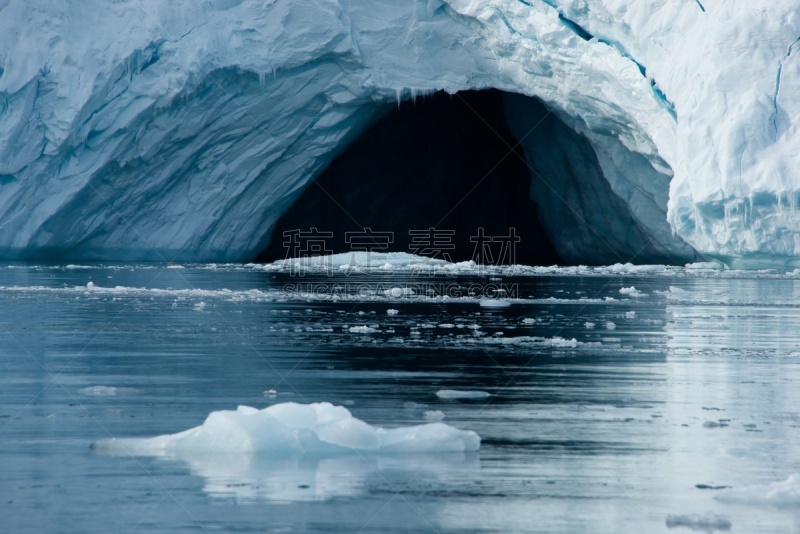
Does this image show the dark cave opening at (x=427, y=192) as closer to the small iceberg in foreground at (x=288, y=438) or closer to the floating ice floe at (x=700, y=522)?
the small iceberg in foreground at (x=288, y=438)

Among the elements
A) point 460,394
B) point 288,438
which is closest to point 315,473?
point 288,438

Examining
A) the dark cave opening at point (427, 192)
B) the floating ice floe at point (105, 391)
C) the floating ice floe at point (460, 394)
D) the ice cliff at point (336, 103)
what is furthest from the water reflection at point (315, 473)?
the dark cave opening at point (427, 192)

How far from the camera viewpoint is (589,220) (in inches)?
908

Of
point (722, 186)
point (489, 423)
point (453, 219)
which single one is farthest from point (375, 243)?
point (489, 423)

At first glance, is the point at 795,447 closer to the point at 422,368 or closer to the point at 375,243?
the point at 422,368

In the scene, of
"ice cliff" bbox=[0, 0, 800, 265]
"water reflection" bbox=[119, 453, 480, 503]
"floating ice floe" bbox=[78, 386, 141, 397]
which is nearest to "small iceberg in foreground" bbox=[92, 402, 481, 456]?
"water reflection" bbox=[119, 453, 480, 503]

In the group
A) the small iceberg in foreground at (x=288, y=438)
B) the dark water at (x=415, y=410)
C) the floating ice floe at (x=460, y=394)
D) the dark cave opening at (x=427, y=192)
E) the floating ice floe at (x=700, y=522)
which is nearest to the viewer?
the floating ice floe at (x=700, y=522)

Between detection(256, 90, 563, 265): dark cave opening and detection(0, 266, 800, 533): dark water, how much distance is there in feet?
51.4

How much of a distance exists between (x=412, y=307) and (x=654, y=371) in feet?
15.8

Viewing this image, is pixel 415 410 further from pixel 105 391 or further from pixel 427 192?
pixel 427 192

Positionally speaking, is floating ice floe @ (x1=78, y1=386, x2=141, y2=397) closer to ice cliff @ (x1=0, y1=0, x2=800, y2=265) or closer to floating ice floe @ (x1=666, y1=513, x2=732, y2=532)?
floating ice floe @ (x1=666, y1=513, x2=732, y2=532)

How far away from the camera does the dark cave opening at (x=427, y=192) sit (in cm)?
2539

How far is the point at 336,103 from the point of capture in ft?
64.6

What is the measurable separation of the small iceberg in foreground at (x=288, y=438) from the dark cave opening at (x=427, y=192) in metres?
20.9
